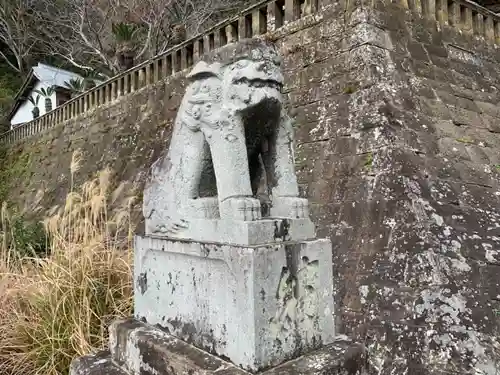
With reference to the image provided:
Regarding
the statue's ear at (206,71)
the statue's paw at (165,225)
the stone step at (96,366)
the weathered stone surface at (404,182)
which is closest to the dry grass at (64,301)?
the stone step at (96,366)

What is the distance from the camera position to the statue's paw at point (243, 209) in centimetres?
170

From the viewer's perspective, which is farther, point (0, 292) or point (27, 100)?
point (27, 100)

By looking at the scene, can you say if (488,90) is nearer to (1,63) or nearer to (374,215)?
(374,215)

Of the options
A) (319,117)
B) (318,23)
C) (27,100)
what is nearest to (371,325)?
(319,117)

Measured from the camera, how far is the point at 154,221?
7.13 feet

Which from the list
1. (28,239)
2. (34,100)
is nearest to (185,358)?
(28,239)

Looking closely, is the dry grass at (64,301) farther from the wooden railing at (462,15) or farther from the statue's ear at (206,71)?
the wooden railing at (462,15)

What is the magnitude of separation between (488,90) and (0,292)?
5.31 meters

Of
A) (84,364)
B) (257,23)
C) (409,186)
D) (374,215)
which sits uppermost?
(257,23)

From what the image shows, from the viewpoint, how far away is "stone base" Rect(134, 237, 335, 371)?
157cm

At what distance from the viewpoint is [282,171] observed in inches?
75.8

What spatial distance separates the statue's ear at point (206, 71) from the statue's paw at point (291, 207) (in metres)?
0.64

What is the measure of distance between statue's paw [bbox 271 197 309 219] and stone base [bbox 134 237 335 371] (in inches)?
5.7

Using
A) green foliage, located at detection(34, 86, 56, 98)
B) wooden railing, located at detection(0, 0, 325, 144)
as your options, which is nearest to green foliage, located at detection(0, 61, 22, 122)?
green foliage, located at detection(34, 86, 56, 98)
